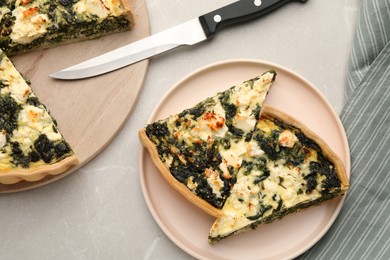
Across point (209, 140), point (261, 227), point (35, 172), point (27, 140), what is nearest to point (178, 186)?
point (209, 140)

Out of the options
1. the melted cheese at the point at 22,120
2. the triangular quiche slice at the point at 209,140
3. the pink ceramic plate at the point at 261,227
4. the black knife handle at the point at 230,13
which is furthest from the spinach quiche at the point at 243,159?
the melted cheese at the point at 22,120

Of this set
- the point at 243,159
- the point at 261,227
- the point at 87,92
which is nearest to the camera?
the point at 243,159

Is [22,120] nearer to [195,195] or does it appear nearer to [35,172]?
[35,172]

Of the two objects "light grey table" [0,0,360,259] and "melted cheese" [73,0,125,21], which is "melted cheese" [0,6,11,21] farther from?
"light grey table" [0,0,360,259]

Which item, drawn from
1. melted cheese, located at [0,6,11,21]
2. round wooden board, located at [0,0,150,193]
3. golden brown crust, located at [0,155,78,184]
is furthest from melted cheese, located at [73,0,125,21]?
golden brown crust, located at [0,155,78,184]

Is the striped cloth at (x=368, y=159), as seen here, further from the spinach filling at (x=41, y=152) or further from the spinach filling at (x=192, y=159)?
the spinach filling at (x=41, y=152)

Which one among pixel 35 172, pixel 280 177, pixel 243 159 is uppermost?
pixel 35 172

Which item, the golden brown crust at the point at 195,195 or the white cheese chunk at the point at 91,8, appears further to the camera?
→ the white cheese chunk at the point at 91,8
